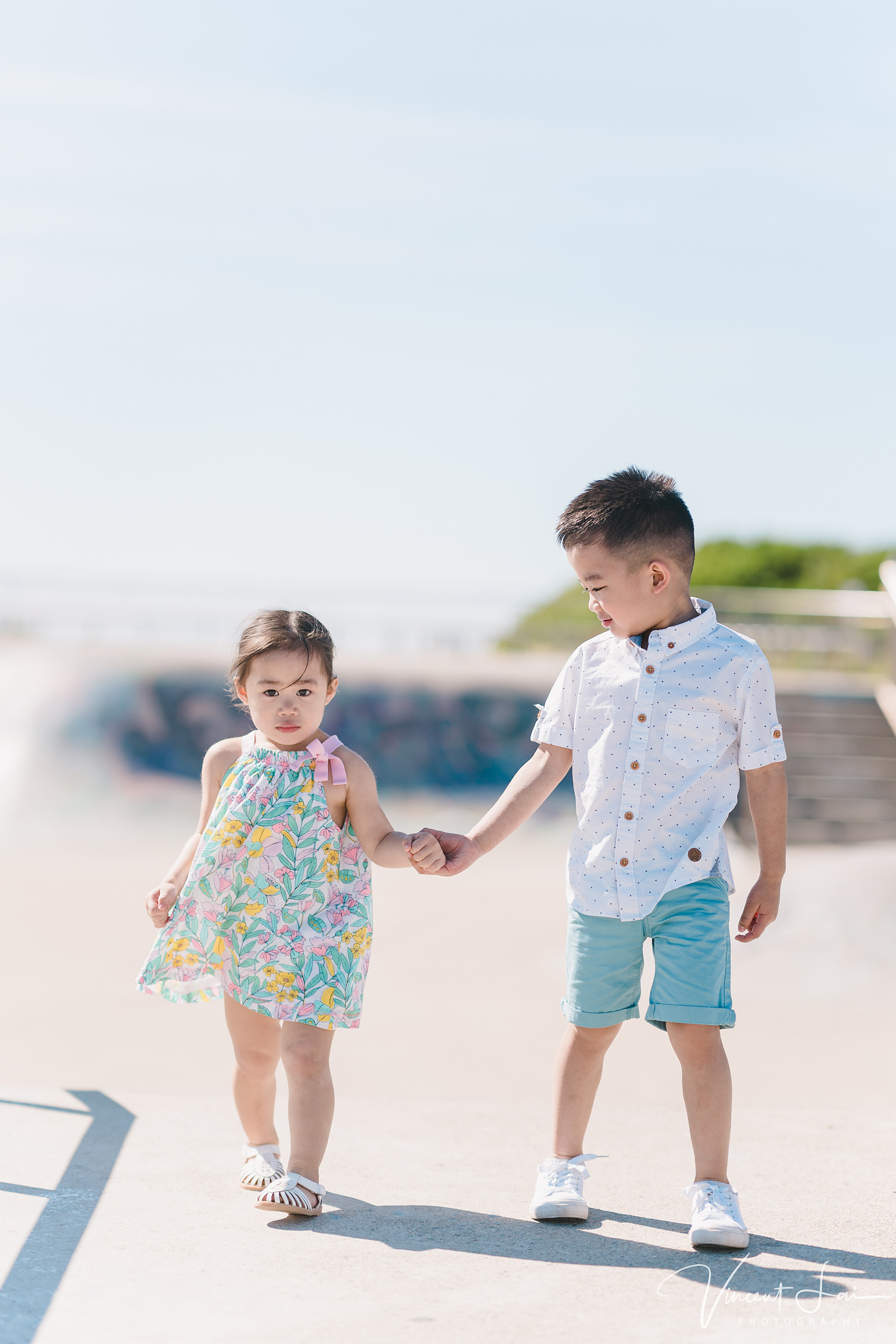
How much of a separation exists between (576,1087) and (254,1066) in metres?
0.71

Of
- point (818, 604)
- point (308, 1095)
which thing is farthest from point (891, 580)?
point (308, 1095)

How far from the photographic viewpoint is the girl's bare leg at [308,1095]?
266 cm

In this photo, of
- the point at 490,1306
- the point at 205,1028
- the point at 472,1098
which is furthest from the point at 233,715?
the point at 490,1306

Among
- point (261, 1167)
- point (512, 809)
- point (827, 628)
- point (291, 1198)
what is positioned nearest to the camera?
point (291, 1198)

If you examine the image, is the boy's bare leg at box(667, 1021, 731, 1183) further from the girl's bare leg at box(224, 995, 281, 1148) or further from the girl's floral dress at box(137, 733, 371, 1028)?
the girl's bare leg at box(224, 995, 281, 1148)

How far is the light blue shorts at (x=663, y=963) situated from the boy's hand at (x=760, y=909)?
0.15 ft

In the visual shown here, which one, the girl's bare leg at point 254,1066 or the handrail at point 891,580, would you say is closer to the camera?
the girl's bare leg at point 254,1066

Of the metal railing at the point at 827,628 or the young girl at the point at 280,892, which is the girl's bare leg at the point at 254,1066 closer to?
the young girl at the point at 280,892

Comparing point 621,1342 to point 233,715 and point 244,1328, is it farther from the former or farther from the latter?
point 233,715

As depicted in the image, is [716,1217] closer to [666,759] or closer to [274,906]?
[666,759]

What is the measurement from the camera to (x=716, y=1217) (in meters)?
2.49

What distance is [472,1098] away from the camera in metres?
4.45

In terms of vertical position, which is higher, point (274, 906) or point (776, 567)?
point (776, 567)

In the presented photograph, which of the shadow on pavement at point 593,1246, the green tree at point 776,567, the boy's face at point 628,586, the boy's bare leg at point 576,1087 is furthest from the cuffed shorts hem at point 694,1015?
the green tree at point 776,567
